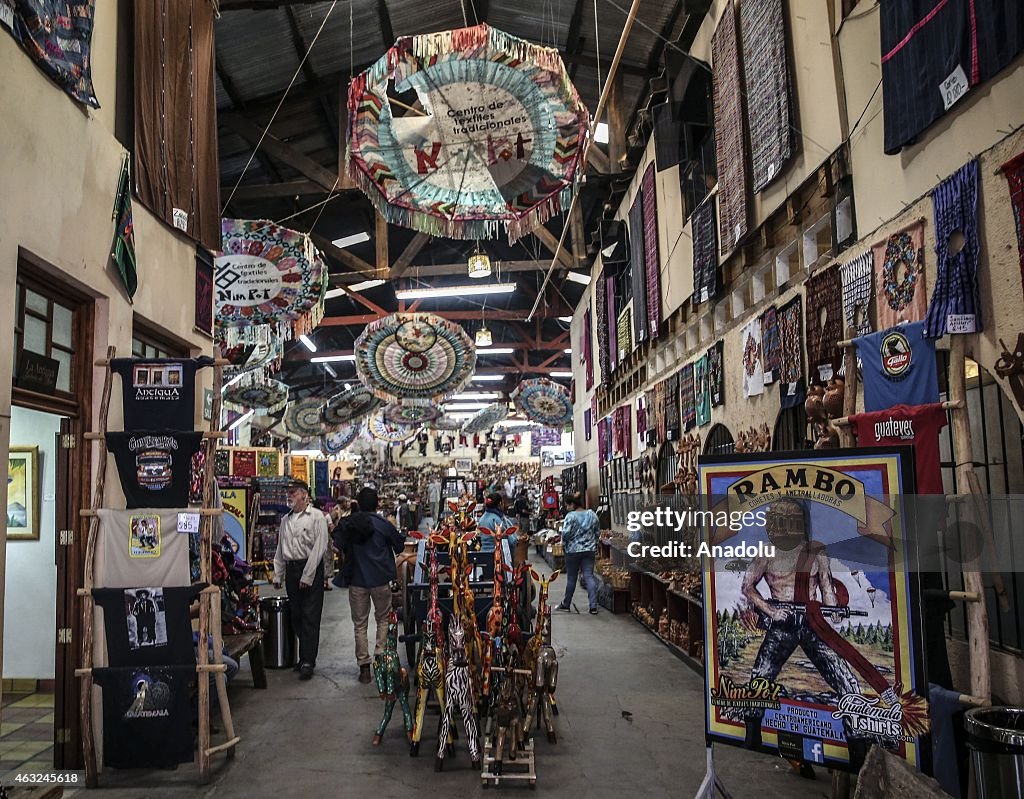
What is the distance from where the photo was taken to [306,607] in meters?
6.61

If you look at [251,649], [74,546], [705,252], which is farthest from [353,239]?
[74,546]

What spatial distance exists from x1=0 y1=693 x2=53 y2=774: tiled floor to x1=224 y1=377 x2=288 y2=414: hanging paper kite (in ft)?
30.2

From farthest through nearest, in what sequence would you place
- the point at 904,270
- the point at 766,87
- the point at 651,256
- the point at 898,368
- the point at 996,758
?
1. the point at 651,256
2. the point at 766,87
3. the point at 904,270
4. the point at 898,368
5. the point at 996,758

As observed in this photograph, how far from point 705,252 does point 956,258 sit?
3.84 meters

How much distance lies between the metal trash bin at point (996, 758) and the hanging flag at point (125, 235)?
4675 millimetres

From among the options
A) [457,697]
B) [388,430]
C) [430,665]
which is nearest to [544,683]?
[457,697]

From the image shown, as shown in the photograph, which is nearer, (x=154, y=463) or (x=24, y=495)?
(x=154, y=463)

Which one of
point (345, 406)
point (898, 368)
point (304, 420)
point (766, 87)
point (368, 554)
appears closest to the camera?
point (898, 368)

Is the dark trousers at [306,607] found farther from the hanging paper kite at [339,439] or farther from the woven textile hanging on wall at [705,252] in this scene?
the hanging paper kite at [339,439]

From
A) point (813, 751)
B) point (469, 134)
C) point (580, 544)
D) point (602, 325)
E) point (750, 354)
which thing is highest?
point (602, 325)

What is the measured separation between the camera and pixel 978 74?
3.28 meters

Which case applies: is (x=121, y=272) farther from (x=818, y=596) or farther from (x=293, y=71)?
(x=293, y=71)

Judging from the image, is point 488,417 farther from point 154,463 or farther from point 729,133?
point 154,463

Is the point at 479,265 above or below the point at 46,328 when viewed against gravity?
above
